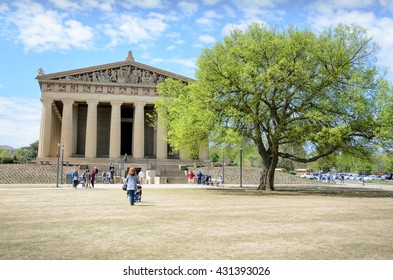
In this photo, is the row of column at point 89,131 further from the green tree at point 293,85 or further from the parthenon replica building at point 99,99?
the green tree at point 293,85

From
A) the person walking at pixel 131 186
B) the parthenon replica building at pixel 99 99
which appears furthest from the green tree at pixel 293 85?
the parthenon replica building at pixel 99 99

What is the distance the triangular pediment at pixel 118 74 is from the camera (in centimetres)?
5931

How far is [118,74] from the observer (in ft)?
200

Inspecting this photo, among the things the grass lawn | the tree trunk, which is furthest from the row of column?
the grass lawn

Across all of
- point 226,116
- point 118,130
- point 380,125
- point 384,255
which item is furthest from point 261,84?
point 118,130

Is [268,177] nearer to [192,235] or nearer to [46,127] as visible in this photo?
[192,235]

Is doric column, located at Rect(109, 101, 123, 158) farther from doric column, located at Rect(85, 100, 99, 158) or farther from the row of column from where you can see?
doric column, located at Rect(85, 100, 99, 158)

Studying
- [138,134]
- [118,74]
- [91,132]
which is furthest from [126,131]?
[118,74]

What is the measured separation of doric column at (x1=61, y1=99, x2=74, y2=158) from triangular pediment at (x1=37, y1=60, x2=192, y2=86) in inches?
147

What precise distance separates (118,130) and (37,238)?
51.2 m

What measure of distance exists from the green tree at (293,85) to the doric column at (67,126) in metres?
35.3

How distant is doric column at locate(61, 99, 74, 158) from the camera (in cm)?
5856
